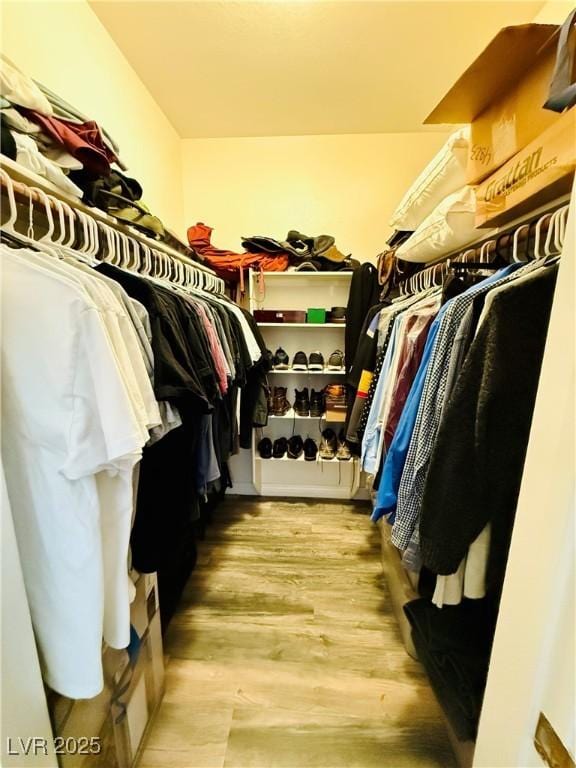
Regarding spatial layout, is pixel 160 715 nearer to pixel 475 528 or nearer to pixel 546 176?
pixel 475 528

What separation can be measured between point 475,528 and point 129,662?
102 centimetres

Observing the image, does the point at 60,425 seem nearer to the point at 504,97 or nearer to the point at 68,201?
the point at 68,201

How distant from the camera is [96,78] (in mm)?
1393

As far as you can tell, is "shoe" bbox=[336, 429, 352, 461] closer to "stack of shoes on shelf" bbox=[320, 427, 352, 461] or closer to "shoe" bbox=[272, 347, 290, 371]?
"stack of shoes on shelf" bbox=[320, 427, 352, 461]

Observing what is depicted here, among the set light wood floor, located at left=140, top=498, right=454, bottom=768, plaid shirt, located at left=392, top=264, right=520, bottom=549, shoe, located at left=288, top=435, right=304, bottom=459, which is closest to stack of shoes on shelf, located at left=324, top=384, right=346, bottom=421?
shoe, located at left=288, top=435, right=304, bottom=459

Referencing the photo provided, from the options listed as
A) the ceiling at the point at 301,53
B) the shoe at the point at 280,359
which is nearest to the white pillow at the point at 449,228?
the ceiling at the point at 301,53

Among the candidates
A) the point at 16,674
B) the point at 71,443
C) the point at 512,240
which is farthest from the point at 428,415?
the point at 16,674

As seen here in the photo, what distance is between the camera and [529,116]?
0.79m

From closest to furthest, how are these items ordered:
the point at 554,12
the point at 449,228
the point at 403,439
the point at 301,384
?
the point at 403,439, the point at 449,228, the point at 554,12, the point at 301,384

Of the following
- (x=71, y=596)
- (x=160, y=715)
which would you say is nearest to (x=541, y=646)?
(x=71, y=596)

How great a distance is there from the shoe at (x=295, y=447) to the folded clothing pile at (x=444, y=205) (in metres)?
1.47

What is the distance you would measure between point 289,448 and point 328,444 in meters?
0.29

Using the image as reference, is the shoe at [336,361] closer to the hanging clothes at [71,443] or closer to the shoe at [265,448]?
the shoe at [265,448]

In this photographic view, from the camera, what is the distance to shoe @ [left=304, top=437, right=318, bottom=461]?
233 centimetres
